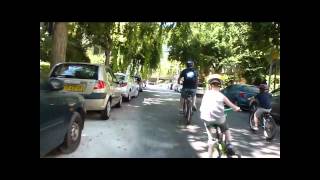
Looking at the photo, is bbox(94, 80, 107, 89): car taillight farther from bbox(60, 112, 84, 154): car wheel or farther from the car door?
the car door

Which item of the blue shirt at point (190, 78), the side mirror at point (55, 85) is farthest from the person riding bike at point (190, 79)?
the side mirror at point (55, 85)

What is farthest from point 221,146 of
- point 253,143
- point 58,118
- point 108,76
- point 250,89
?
point 250,89

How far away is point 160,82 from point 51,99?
64.7 meters

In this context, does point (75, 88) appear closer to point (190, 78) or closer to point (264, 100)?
point (190, 78)

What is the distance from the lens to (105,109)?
411 inches

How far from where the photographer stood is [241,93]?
15.1 metres

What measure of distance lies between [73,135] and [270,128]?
4.42m

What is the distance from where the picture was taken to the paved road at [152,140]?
22.6 ft

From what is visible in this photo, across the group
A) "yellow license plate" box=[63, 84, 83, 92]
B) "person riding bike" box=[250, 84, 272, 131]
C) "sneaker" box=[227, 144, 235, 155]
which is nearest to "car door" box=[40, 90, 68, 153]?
"sneaker" box=[227, 144, 235, 155]

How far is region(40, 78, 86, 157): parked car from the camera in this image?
17.6ft

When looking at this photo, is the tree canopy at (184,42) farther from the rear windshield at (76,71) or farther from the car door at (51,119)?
the car door at (51,119)

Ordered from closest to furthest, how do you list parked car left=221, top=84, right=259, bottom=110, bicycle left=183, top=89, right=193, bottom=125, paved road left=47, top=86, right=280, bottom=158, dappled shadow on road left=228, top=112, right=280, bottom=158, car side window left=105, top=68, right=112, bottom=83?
1. paved road left=47, top=86, right=280, bottom=158
2. dappled shadow on road left=228, top=112, right=280, bottom=158
3. bicycle left=183, top=89, right=193, bottom=125
4. car side window left=105, top=68, right=112, bottom=83
5. parked car left=221, top=84, right=259, bottom=110
